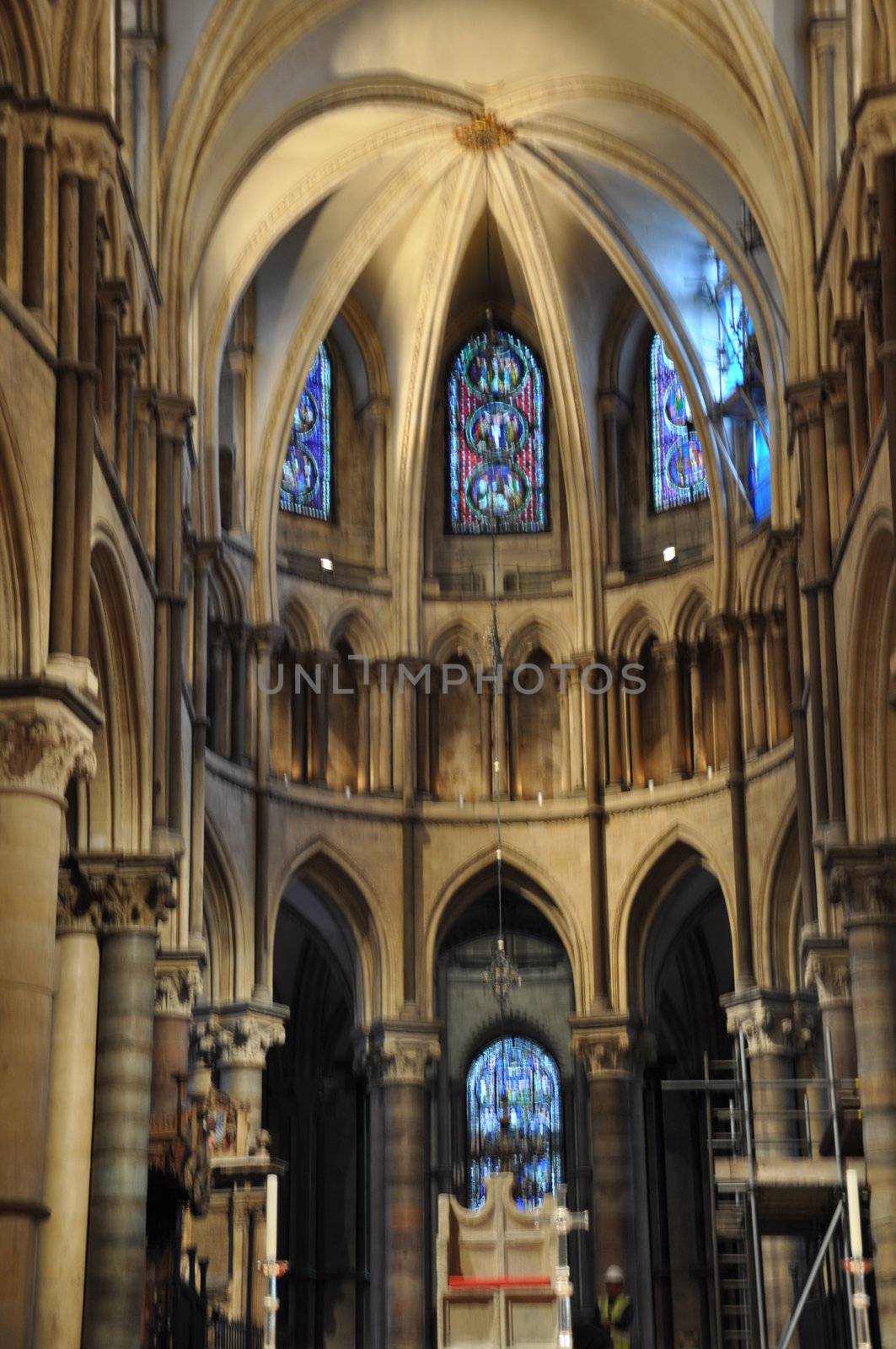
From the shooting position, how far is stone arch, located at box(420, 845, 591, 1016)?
1232 inches

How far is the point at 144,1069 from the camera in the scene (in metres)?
21.2

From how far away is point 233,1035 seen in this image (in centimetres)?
2883

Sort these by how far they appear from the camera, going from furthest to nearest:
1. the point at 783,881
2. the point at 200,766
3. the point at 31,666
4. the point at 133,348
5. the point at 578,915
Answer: the point at 578,915 < the point at 783,881 < the point at 200,766 < the point at 133,348 < the point at 31,666

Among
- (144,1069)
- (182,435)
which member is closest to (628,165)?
(182,435)

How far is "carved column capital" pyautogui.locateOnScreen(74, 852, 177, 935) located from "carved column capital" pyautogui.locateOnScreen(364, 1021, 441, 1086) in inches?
376

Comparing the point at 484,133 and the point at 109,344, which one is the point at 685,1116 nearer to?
the point at 484,133

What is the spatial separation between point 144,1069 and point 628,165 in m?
14.3

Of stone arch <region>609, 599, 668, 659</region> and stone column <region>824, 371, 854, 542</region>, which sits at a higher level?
stone arch <region>609, 599, 668, 659</region>

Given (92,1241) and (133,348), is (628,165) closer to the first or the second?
(133,348)

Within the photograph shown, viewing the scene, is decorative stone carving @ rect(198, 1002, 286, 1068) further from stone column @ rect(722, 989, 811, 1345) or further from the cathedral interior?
stone column @ rect(722, 989, 811, 1345)

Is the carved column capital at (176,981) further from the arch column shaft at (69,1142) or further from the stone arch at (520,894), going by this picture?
the stone arch at (520,894)

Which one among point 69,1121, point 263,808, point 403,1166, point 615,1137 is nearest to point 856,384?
point 69,1121

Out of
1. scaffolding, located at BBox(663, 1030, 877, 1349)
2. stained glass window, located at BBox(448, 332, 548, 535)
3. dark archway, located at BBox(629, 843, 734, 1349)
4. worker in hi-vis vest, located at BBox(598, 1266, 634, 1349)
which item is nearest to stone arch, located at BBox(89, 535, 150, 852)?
worker in hi-vis vest, located at BBox(598, 1266, 634, 1349)

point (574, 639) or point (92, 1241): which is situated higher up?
point (574, 639)
